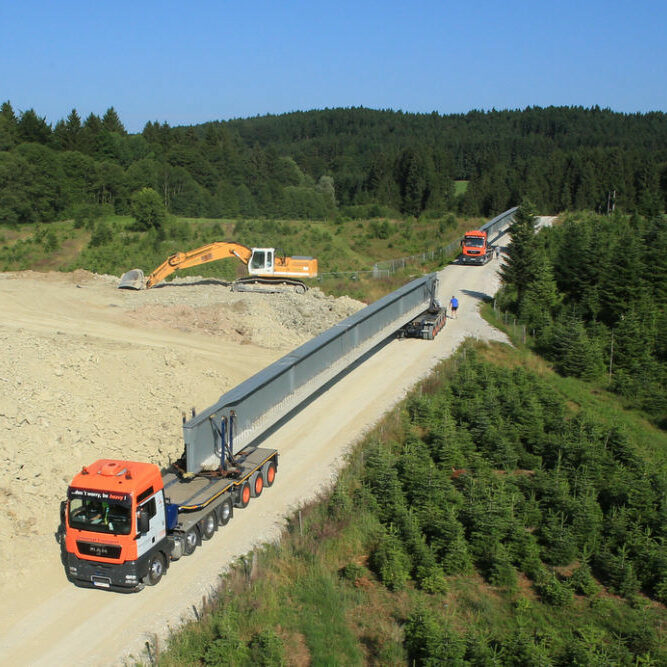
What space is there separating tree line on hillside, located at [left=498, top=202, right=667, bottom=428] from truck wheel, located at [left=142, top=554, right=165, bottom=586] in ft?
77.6

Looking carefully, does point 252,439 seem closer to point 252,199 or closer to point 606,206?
point 252,199

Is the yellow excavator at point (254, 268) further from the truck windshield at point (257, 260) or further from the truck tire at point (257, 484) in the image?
the truck tire at point (257, 484)

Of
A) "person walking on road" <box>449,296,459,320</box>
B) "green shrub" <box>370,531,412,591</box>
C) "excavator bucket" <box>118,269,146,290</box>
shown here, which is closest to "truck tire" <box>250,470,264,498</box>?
"green shrub" <box>370,531,412,591</box>

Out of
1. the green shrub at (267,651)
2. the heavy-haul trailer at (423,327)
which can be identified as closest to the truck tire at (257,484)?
the green shrub at (267,651)

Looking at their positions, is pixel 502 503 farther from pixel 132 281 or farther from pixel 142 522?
pixel 132 281

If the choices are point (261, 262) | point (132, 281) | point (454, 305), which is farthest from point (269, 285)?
point (454, 305)

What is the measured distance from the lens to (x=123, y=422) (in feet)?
64.1

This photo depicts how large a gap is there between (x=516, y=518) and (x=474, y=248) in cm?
3732

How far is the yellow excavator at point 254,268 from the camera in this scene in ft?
121

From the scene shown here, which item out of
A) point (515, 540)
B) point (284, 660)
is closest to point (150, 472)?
point (284, 660)

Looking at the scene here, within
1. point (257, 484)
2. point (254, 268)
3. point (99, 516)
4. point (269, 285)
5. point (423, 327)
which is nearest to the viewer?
point (99, 516)

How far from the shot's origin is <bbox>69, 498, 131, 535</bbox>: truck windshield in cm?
1266

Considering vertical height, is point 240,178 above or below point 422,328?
above

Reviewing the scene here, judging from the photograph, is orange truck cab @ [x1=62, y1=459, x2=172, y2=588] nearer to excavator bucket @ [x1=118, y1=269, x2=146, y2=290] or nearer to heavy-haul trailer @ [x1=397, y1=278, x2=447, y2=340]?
heavy-haul trailer @ [x1=397, y1=278, x2=447, y2=340]
